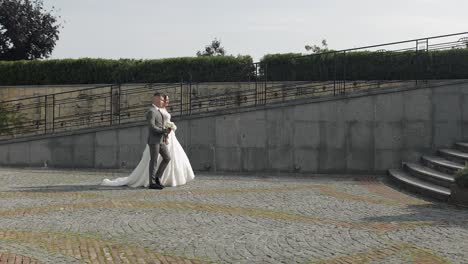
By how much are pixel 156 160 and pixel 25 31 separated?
47.0ft

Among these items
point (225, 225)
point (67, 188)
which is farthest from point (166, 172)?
point (225, 225)

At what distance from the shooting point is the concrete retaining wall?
13969 mm

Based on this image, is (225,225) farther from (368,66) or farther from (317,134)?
(368,66)

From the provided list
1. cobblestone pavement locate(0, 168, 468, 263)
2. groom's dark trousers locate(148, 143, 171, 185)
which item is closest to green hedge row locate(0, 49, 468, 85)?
cobblestone pavement locate(0, 168, 468, 263)

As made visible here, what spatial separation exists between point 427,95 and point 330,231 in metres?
8.55

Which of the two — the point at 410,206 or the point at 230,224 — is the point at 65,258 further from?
the point at 410,206

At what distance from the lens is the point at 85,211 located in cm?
819

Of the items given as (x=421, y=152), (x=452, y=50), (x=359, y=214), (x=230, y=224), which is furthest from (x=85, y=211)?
(x=452, y=50)

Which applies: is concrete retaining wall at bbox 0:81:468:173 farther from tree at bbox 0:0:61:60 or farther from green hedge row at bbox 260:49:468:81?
tree at bbox 0:0:61:60

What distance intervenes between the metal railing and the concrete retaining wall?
1208 millimetres

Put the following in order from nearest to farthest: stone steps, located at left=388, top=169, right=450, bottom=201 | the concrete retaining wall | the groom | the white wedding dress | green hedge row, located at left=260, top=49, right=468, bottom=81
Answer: stone steps, located at left=388, top=169, right=450, bottom=201
the groom
the white wedding dress
the concrete retaining wall
green hedge row, located at left=260, top=49, right=468, bottom=81

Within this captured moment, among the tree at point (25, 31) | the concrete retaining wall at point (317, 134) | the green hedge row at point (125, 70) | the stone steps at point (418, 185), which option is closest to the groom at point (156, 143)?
the concrete retaining wall at point (317, 134)

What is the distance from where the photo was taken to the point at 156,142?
421 inches

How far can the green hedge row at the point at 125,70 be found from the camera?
17.2 metres
